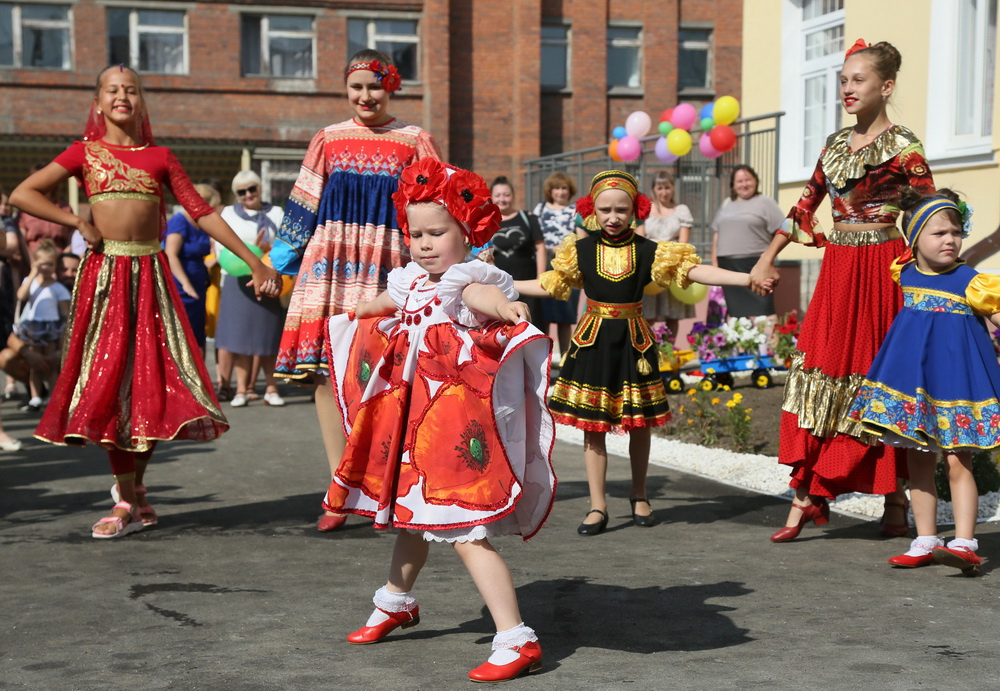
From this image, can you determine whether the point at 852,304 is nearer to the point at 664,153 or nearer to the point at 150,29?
the point at 664,153

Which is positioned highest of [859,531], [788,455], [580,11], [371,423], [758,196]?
[580,11]

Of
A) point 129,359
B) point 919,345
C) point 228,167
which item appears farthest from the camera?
point 228,167

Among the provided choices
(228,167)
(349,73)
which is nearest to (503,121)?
Result: (228,167)

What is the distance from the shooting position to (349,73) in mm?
6699

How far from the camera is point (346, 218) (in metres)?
6.77

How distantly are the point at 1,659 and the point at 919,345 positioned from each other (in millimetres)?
3856

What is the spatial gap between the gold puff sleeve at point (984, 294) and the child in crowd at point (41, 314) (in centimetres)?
918

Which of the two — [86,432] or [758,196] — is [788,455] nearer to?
[86,432]

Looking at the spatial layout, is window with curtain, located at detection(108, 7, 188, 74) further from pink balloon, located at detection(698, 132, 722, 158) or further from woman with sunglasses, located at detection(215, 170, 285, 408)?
woman with sunglasses, located at detection(215, 170, 285, 408)

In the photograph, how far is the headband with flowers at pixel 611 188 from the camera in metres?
6.62

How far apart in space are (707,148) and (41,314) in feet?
28.9

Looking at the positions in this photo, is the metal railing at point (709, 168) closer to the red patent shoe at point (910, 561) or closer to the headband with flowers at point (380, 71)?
the headband with flowers at point (380, 71)

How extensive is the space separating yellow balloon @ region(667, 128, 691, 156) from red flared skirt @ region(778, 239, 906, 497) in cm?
1171

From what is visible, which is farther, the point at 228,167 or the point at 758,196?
the point at 228,167
